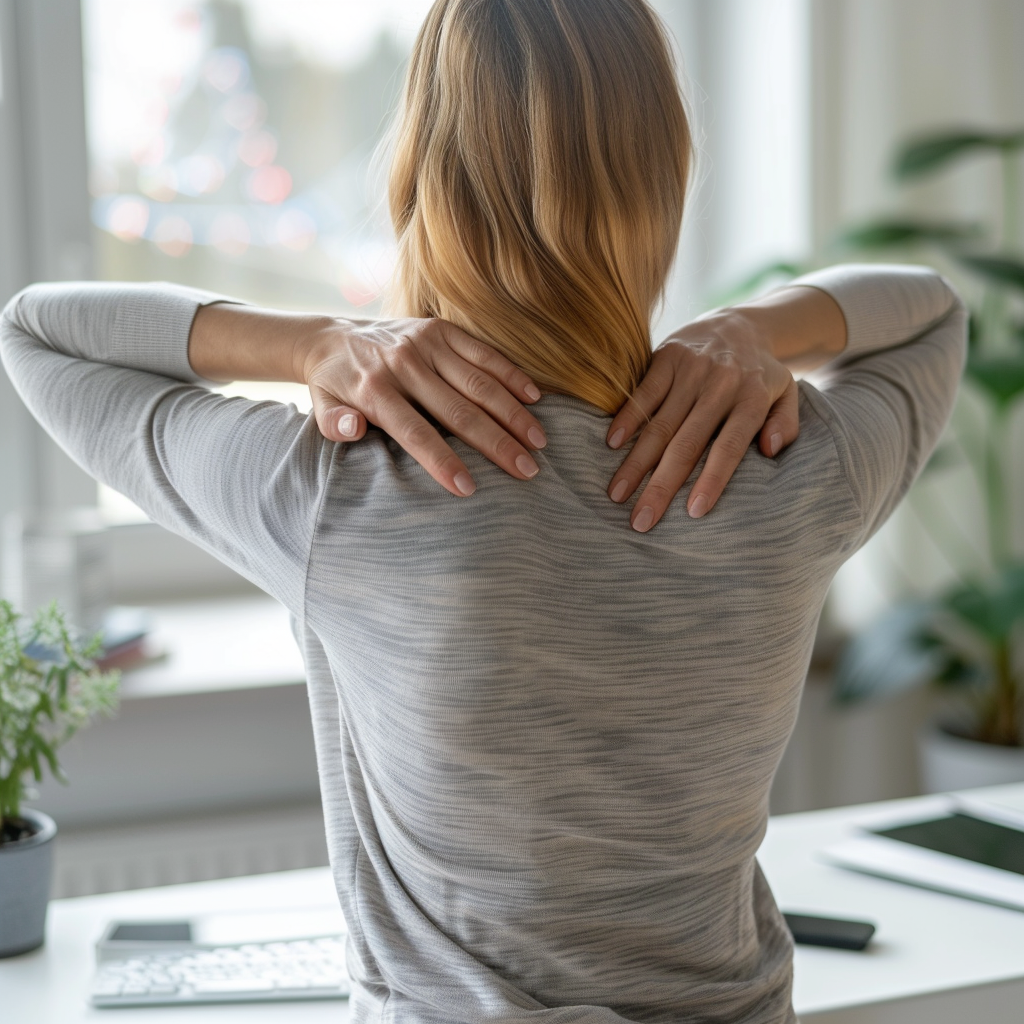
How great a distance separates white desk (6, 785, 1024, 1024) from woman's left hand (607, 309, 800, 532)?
444 millimetres

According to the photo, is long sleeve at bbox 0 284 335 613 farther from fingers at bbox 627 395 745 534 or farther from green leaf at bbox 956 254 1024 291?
green leaf at bbox 956 254 1024 291

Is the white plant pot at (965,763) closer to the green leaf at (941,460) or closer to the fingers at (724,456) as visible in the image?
the green leaf at (941,460)

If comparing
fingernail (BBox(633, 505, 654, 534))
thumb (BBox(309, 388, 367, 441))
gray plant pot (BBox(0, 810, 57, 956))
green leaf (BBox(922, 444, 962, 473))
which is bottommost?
gray plant pot (BBox(0, 810, 57, 956))

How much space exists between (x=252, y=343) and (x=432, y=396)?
187 millimetres

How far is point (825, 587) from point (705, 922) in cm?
23

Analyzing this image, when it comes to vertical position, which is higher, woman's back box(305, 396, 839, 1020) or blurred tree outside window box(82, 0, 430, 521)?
blurred tree outside window box(82, 0, 430, 521)

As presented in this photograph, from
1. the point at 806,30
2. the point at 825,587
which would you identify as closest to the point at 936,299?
the point at 825,587

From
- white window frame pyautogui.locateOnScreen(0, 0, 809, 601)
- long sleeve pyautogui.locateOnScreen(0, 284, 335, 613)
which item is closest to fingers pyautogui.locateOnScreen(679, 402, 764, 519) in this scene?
long sleeve pyautogui.locateOnScreen(0, 284, 335, 613)

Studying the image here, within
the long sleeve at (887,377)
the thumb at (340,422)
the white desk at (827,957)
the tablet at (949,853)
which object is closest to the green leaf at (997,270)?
the long sleeve at (887,377)

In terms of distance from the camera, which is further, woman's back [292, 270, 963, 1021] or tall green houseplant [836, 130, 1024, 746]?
tall green houseplant [836, 130, 1024, 746]

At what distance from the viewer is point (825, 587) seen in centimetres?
82

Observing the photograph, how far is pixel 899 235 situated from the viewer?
205 centimetres

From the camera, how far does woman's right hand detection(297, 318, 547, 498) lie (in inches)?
27.8

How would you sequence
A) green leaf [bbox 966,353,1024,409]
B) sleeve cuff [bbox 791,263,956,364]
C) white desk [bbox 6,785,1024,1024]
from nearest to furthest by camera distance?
white desk [bbox 6,785,1024,1024] < sleeve cuff [bbox 791,263,956,364] < green leaf [bbox 966,353,1024,409]
